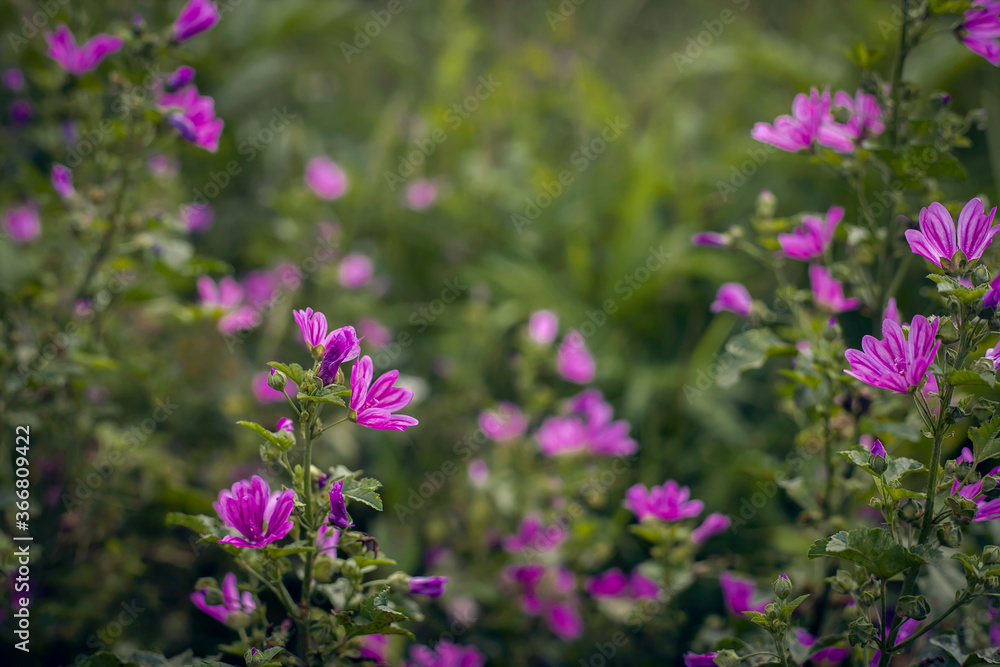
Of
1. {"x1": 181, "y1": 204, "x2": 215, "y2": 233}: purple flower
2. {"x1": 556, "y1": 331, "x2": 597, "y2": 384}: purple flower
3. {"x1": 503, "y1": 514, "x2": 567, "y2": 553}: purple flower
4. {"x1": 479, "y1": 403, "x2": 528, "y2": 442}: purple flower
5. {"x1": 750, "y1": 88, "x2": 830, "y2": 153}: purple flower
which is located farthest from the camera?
{"x1": 181, "y1": 204, "x2": 215, "y2": 233}: purple flower

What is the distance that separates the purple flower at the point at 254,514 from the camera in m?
0.77

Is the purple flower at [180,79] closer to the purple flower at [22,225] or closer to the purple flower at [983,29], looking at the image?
the purple flower at [22,225]

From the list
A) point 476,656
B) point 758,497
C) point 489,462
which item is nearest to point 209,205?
point 489,462

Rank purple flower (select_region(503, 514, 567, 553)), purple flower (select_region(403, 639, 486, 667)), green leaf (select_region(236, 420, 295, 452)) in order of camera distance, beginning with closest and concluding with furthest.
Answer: green leaf (select_region(236, 420, 295, 452))
purple flower (select_region(403, 639, 486, 667))
purple flower (select_region(503, 514, 567, 553))

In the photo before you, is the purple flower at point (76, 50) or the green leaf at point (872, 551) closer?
Result: the green leaf at point (872, 551)

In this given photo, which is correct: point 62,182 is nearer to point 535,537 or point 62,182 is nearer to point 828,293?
point 535,537

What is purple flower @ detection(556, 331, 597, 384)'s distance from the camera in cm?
167

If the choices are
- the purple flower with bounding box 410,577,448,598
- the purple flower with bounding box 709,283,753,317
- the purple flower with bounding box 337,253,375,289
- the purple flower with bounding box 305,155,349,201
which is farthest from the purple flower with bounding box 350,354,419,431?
the purple flower with bounding box 305,155,349,201

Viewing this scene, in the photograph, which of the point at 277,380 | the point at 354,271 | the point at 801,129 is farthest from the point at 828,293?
the point at 354,271

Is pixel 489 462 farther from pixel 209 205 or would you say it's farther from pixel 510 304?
pixel 209 205

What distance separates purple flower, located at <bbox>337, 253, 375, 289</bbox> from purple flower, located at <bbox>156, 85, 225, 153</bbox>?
72 centimetres

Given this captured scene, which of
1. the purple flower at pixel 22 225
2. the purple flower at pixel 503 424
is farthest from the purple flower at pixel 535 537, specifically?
the purple flower at pixel 22 225

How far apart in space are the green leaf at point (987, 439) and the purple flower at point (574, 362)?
97 centimetres

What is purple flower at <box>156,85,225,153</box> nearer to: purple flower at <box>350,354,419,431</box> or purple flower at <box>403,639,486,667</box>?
purple flower at <box>350,354,419,431</box>
